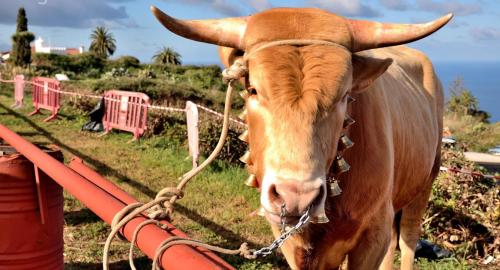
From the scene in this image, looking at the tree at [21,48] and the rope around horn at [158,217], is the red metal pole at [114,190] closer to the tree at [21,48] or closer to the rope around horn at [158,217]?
the rope around horn at [158,217]

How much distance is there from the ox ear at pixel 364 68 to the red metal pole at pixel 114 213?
1236 mm

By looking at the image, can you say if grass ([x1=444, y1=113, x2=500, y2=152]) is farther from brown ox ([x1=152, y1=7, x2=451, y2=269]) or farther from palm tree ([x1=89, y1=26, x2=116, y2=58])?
palm tree ([x1=89, y1=26, x2=116, y2=58])

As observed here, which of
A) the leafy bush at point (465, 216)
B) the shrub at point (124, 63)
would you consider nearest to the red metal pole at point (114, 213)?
the leafy bush at point (465, 216)

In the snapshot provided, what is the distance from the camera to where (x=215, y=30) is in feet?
8.12

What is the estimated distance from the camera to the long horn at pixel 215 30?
2.39m

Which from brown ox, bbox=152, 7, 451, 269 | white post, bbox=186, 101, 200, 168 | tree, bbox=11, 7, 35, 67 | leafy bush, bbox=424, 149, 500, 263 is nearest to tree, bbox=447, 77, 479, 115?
white post, bbox=186, 101, 200, 168

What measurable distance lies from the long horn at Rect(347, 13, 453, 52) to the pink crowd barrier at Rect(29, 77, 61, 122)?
47.0 feet

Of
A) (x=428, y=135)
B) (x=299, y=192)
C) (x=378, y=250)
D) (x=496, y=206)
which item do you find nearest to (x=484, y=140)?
(x=496, y=206)

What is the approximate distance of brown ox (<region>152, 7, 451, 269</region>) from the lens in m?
1.96

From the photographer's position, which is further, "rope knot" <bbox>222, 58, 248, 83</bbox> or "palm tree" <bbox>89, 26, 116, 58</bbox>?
"palm tree" <bbox>89, 26, 116, 58</bbox>

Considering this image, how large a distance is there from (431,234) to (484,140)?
52.0ft

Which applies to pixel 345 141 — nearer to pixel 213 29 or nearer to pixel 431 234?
pixel 213 29

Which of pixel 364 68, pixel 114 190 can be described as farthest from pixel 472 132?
pixel 114 190

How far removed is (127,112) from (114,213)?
417 inches
